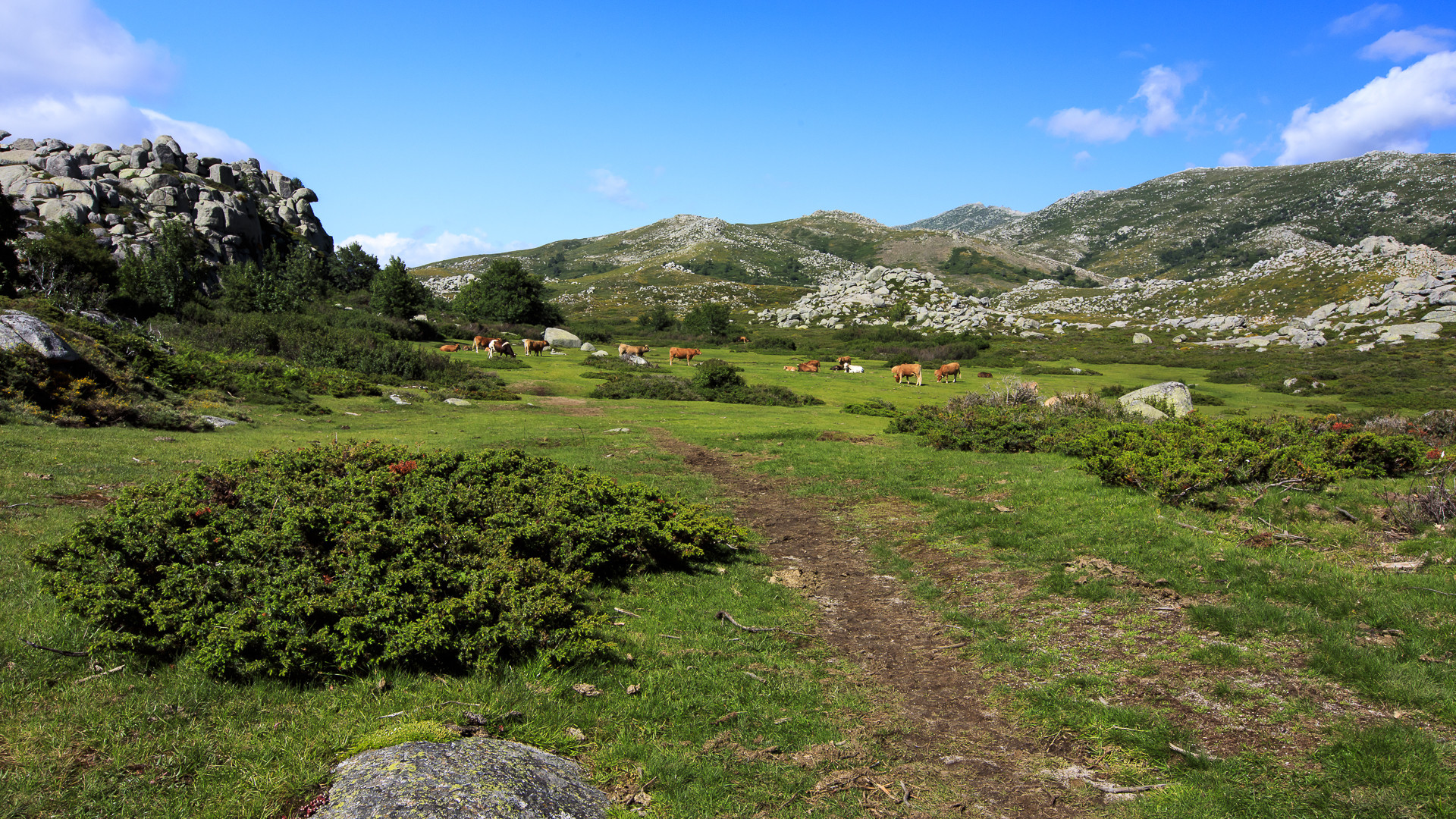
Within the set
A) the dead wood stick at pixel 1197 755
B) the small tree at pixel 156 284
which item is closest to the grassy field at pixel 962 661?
the dead wood stick at pixel 1197 755

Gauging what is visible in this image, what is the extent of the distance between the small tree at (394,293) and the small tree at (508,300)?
10467 millimetres

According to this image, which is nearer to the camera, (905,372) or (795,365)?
(905,372)

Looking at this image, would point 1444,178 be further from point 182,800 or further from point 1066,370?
point 182,800

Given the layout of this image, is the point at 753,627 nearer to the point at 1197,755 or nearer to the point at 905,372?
the point at 1197,755

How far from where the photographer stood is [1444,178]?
187500 millimetres

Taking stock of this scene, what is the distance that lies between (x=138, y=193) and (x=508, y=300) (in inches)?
1715

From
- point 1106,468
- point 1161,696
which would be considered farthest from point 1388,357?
point 1161,696

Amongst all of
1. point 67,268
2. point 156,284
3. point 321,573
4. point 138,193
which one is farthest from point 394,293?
point 321,573

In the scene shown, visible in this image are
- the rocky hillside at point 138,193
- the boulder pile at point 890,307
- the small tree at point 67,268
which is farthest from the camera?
the boulder pile at point 890,307

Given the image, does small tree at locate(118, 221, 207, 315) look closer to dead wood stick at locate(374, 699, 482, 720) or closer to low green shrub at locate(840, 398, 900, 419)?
low green shrub at locate(840, 398, 900, 419)

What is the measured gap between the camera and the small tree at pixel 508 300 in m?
73.2

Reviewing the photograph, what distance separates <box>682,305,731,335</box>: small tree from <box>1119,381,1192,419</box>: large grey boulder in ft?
193

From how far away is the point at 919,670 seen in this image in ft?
25.3

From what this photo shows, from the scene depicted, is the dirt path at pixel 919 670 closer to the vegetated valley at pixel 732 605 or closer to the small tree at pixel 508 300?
the vegetated valley at pixel 732 605
